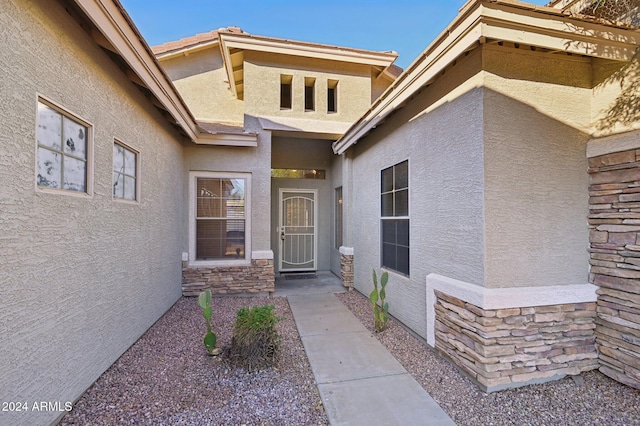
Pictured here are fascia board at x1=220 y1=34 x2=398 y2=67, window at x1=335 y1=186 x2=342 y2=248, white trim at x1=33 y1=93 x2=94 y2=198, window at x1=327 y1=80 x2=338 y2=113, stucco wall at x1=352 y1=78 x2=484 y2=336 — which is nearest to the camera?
white trim at x1=33 y1=93 x2=94 y2=198

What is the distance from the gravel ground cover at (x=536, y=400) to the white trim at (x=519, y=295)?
823mm

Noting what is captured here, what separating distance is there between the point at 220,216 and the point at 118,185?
111 inches

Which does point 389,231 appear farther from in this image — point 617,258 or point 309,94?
point 309,94

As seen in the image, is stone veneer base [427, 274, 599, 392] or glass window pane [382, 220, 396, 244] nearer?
stone veneer base [427, 274, 599, 392]

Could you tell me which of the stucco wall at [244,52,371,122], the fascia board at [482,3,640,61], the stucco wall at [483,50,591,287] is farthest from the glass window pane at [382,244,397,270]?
the stucco wall at [244,52,371,122]

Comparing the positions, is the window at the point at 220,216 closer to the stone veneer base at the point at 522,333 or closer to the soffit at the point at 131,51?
the soffit at the point at 131,51

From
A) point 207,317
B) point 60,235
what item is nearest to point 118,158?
point 60,235

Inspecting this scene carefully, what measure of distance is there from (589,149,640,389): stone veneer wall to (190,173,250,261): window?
18.9 feet

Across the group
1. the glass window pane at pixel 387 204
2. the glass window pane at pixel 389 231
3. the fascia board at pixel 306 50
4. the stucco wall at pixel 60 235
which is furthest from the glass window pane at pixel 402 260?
the fascia board at pixel 306 50

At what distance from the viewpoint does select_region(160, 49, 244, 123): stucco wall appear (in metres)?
8.30

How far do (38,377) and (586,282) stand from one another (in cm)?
514

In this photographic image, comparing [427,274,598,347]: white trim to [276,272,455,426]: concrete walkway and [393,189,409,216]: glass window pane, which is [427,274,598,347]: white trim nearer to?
[276,272,455,426]: concrete walkway

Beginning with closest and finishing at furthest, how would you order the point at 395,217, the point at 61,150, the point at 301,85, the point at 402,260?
1. the point at 61,150
2. the point at 402,260
3. the point at 395,217
4. the point at 301,85

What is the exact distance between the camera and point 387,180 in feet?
17.5
